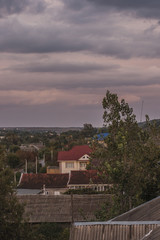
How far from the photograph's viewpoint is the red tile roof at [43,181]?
39344 mm

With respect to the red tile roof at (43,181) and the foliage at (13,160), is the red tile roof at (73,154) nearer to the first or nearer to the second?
the red tile roof at (43,181)

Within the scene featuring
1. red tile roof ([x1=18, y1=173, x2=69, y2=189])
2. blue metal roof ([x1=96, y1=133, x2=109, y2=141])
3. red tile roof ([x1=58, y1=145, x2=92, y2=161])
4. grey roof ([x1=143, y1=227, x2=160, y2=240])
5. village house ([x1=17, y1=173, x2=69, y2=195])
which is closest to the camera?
grey roof ([x1=143, y1=227, x2=160, y2=240])

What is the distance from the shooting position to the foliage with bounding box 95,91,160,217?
43.5 feet

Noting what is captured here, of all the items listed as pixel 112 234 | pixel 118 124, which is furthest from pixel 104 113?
pixel 112 234

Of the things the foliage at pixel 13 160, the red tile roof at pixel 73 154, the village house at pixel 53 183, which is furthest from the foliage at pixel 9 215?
the foliage at pixel 13 160

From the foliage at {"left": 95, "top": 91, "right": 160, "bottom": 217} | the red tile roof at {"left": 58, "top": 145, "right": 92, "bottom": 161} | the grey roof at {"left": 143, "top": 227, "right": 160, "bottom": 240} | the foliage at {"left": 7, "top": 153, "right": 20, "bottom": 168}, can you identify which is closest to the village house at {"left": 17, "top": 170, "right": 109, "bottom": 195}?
the red tile roof at {"left": 58, "top": 145, "right": 92, "bottom": 161}

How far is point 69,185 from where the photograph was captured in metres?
38.9

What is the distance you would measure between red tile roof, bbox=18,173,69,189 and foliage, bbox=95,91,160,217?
83.8 ft

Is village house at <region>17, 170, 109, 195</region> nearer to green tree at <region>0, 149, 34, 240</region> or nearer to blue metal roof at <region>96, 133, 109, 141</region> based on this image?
blue metal roof at <region>96, 133, 109, 141</region>

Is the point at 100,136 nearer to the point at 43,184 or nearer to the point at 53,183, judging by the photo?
the point at 53,183

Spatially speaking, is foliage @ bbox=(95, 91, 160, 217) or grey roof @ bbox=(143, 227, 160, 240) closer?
grey roof @ bbox=(143, 227, 160, 240)

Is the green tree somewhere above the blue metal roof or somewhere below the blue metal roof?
below

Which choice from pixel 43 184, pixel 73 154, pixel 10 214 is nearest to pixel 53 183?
pixel 43 184

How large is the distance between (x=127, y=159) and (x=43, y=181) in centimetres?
2737
